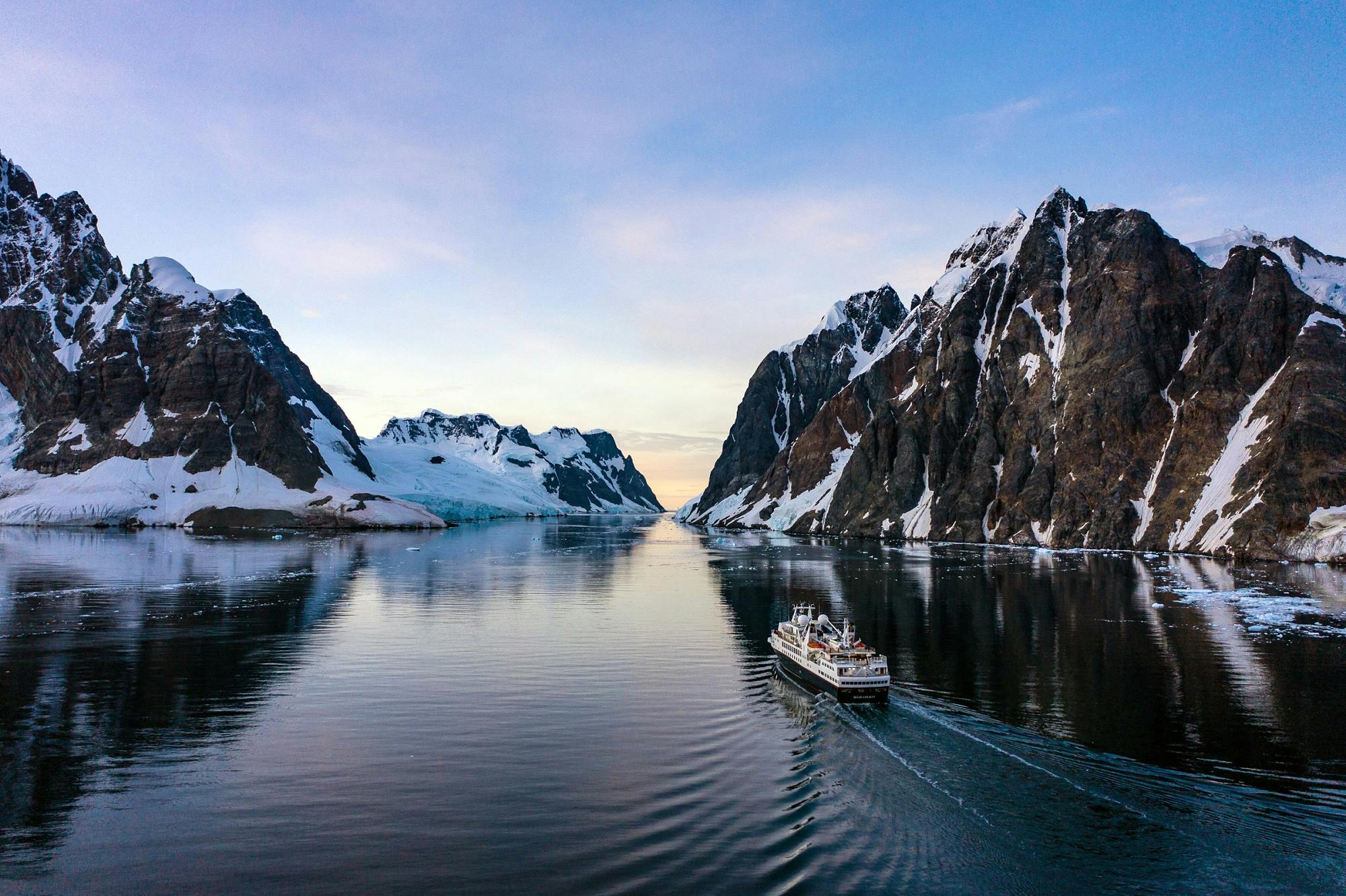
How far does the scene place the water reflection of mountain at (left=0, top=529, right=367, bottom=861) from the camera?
2756cm

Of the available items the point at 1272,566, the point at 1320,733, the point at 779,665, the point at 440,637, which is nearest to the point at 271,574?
the point at 440,637

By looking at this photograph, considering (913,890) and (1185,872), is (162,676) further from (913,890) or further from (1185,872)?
(1185,872)

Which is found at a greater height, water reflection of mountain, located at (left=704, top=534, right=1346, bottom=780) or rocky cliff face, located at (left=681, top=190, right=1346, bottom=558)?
rocky cliff face, located at (left=681, top=190, right=1346, bottom=558)

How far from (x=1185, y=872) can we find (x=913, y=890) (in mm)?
7306

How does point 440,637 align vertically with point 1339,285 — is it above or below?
below

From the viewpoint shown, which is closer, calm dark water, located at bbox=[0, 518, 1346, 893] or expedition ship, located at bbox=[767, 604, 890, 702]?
calm dark water, located at bbox=[0, 518, 1346, 893]

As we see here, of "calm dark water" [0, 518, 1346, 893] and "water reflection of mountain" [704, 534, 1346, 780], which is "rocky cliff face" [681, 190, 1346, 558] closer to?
"water reflection of mountain" [704, 534, 1346, 780]

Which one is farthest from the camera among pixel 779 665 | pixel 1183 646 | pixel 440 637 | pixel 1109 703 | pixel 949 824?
pixel 440 637

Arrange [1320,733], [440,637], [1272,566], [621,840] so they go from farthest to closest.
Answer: [1272,566] < [440,637] < [1320,733] < [621,840]

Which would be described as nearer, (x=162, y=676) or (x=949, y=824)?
(x=949, y=824)

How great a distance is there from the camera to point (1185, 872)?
2092cm

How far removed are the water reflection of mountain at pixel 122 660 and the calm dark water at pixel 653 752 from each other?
10.1 inches

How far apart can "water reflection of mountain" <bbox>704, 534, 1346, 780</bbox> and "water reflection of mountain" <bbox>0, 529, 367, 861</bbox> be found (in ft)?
108

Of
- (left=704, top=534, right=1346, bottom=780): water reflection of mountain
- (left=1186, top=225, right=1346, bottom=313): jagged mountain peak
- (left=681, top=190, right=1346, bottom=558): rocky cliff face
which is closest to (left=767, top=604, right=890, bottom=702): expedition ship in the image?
(left=704, top=534, right=1346, bottom=780): water reflection of mountain
